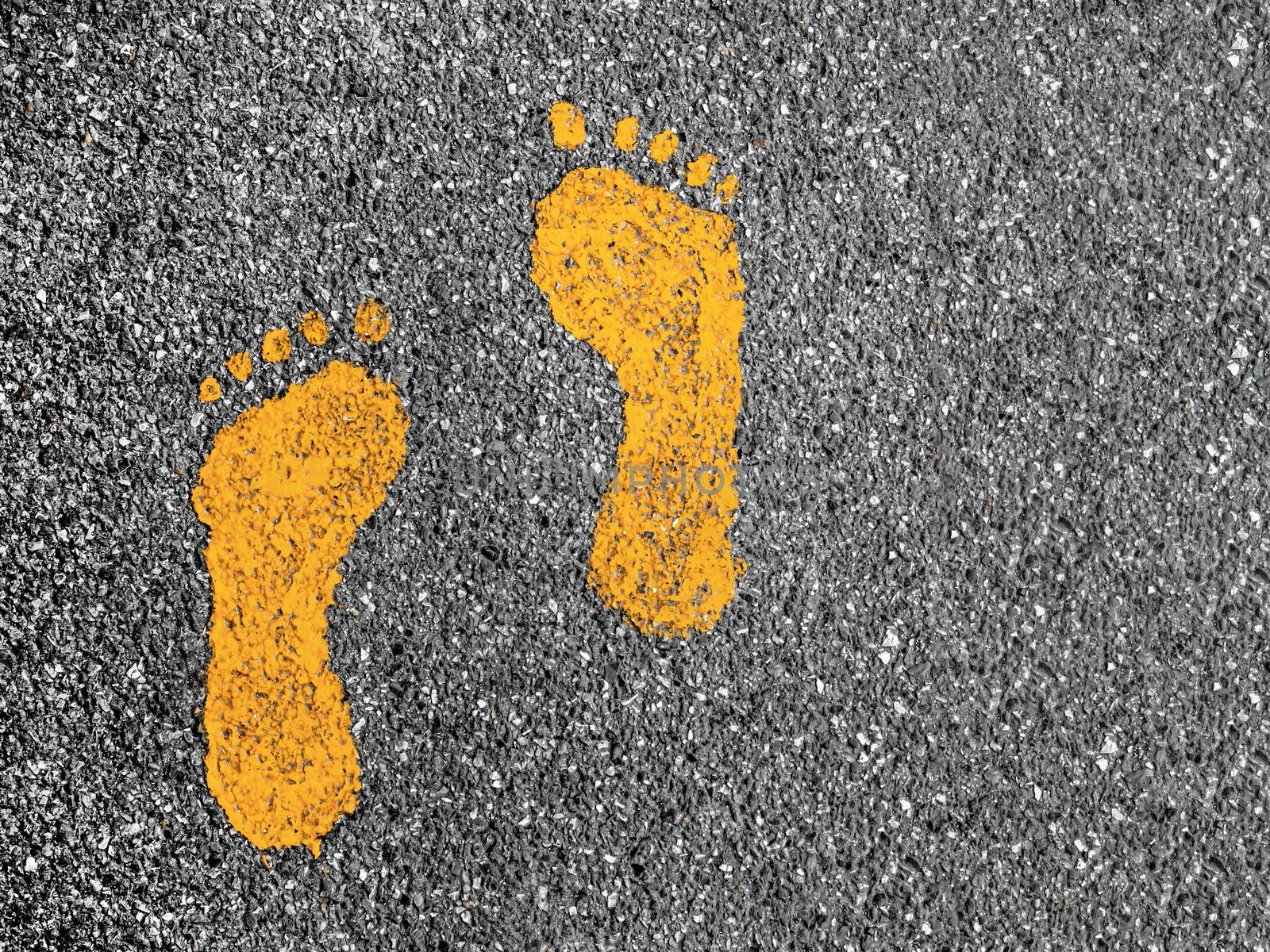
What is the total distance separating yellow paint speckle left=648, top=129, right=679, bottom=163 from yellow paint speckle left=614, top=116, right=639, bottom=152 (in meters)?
0.04

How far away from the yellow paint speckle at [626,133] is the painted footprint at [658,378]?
0.11m

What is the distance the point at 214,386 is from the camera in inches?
77.1

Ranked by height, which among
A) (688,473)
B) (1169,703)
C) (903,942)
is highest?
(688,473)

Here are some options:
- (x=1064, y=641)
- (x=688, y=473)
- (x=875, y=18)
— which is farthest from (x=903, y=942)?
(x=875, y=18)

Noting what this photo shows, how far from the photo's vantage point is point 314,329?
198 cm

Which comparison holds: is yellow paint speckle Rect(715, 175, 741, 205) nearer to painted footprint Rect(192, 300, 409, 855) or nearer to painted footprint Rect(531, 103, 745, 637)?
painted footprint Rect(531, 103, 745, 637)

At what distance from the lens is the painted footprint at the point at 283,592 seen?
1912mm

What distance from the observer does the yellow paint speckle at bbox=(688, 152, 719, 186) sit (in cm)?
202

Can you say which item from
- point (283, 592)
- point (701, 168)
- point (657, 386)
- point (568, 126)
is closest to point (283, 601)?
point (283, 592)

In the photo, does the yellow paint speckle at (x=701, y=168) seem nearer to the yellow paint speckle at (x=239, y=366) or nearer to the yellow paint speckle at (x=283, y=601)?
the yellow paint speckle at (x=283, y=601)

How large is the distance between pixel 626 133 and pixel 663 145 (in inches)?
3.2

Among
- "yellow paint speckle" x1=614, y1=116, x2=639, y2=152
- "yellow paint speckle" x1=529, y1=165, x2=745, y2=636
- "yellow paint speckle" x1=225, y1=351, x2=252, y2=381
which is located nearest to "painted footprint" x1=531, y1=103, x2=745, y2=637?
"yellow paint speckle" x1=529, y1=165, x2=745, y2=636

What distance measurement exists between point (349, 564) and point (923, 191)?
1458 millimetres

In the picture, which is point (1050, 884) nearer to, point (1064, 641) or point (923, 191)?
point (1064, 641)
